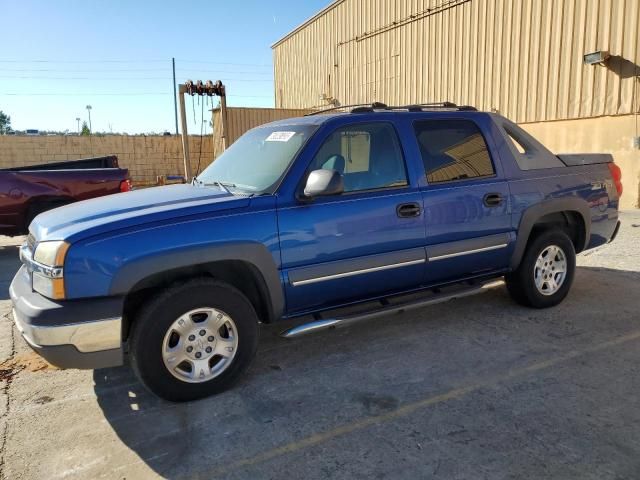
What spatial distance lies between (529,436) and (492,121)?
9.27ft

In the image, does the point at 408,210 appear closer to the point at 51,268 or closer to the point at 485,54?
the point at 51,268

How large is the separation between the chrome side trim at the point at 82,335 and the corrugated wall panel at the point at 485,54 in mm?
11084

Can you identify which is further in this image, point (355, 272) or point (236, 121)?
point (236, 121)

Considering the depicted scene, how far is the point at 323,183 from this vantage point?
3.30m

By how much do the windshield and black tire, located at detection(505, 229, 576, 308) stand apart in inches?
95.1

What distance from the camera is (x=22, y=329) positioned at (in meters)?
2.99

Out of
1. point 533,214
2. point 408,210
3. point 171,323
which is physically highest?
point 408,210

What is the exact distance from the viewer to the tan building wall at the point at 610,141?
10.6 metres

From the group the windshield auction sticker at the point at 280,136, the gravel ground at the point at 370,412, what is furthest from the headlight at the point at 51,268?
the windshield auction sticker at the point at 280,136

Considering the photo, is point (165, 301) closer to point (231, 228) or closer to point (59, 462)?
point (231, 228)

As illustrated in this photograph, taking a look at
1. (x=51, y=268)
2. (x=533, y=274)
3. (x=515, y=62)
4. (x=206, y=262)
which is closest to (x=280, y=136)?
(x=206, y=262)

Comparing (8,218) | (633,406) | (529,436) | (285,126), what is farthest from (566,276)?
(8,218)

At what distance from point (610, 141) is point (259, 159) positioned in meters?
9.86

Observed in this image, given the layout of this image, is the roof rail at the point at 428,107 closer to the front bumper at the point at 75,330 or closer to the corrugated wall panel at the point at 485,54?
the front bumper at the point at 75,330
